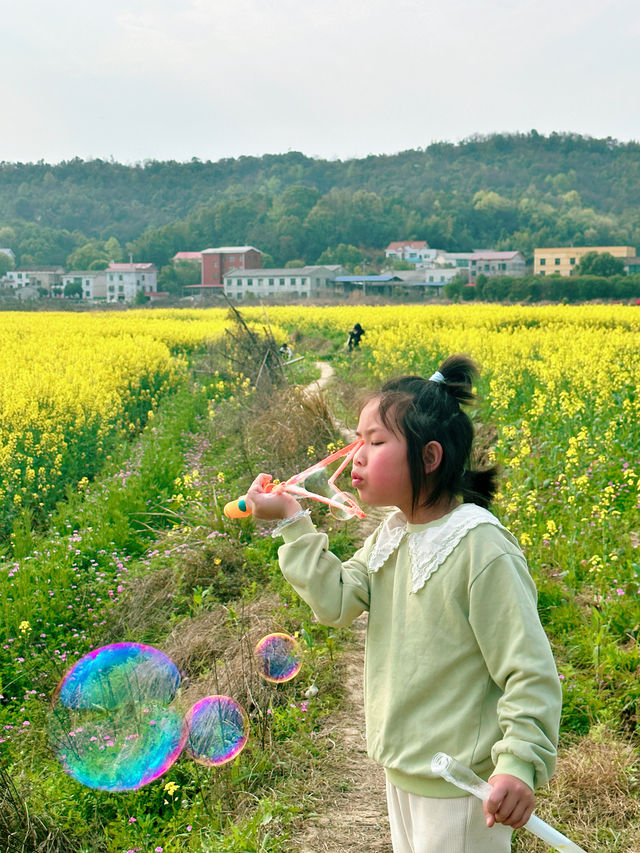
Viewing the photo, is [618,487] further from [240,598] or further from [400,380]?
[400,380]

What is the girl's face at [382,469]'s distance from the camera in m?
1.86

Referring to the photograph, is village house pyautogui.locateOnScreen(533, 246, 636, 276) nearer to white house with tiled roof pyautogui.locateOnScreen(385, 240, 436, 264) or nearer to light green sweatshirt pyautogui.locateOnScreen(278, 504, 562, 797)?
white house with tiled roof pyautogui.locateOnScreen(385, 240, 436, 264)

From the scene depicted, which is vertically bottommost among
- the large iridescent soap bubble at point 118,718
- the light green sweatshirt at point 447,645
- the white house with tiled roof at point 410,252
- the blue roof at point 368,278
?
the large iridescent soap bubble at point 118,718

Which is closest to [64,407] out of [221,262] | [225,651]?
[225,651]

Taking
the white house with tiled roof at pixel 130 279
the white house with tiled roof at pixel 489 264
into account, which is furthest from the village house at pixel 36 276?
the white house with tiled roof at pixel 489 264

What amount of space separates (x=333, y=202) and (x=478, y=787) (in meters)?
108

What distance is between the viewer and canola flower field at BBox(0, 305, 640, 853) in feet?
12.8

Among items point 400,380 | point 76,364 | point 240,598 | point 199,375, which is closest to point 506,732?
point 400,380

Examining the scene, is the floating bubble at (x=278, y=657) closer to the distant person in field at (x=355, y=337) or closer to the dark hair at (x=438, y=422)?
the dark hair at (x=438, y=422)

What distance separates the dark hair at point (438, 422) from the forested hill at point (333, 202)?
93.9 m

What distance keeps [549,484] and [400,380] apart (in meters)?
5.27

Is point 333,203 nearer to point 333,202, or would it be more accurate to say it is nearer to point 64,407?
point 333,202

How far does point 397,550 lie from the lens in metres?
1.98

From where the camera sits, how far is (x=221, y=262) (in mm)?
88438
